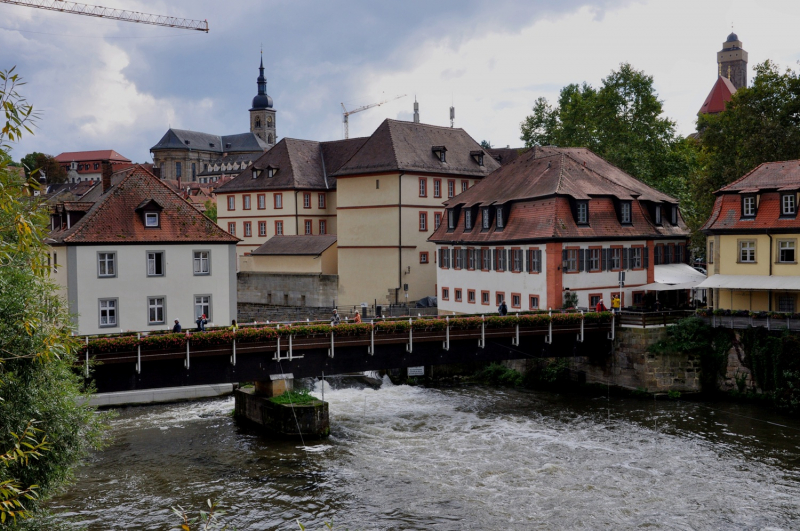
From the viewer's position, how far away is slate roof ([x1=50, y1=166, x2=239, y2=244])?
36531 millimetres

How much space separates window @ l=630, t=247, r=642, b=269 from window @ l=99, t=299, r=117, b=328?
85.0 feet

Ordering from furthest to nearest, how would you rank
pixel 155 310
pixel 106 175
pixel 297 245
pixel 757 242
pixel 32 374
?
pixel 297 245 → pixel 106 175 → pixel 155 310 → pixel 757 242 → pixel 32 374

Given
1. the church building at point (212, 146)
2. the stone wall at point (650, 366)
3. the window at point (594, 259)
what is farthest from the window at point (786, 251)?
the church building at point (212, 146)

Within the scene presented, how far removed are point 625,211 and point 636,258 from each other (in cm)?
256

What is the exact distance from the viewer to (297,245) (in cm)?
6166

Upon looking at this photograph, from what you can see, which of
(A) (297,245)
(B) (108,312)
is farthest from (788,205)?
(A) (297,245)

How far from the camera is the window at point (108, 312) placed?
36344 mm

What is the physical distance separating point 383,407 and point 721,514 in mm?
17211

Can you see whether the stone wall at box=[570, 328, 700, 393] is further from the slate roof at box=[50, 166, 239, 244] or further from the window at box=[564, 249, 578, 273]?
the slate roof at box=[50, 166, 239, 244]

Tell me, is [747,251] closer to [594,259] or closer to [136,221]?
[594,259]

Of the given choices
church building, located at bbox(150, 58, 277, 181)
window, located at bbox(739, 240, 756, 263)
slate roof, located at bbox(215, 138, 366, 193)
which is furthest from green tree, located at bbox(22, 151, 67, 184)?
window, located at bbox(739, 240, 756, 263)

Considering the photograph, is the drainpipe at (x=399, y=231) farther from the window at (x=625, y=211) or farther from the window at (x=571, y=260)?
the window at (x=571, y=260)

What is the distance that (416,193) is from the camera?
56500 millimetres

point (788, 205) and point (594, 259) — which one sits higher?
point (788, 205)
